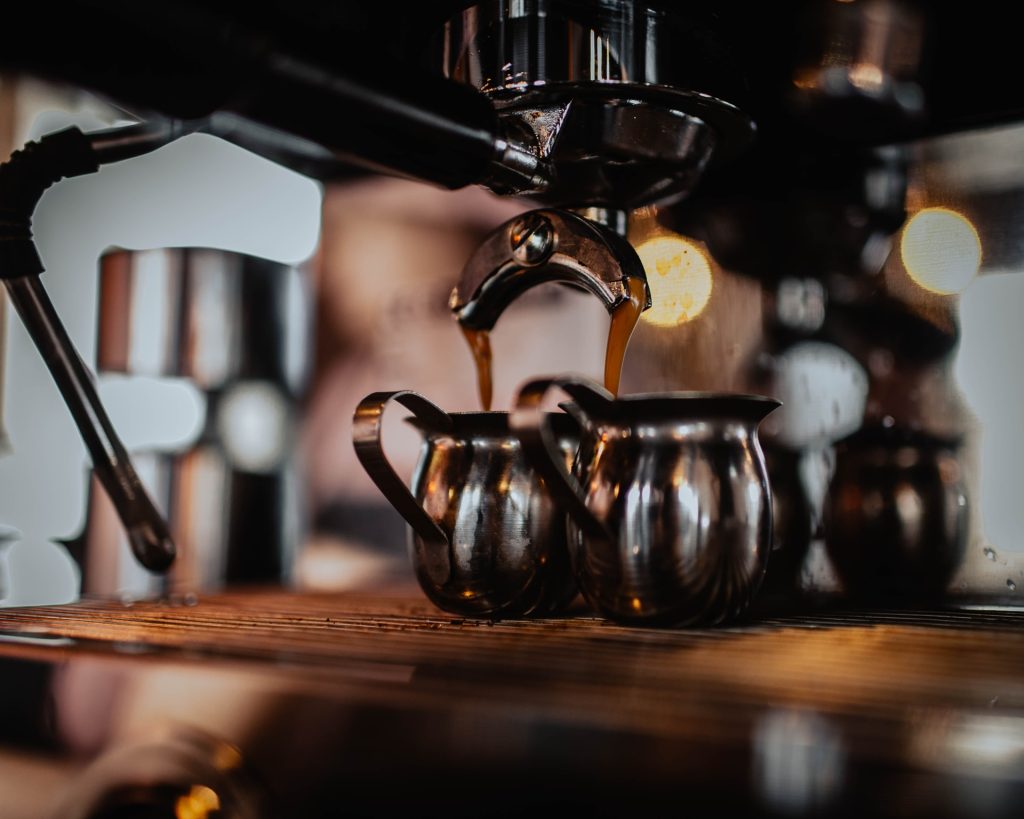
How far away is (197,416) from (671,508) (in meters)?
0.61

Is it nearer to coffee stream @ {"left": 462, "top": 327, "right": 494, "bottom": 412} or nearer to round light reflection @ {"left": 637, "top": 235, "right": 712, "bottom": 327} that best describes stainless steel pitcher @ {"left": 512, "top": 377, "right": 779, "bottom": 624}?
coffee stream @ {"left": 462, "top": 327, "right": 494, "bottom": 412}

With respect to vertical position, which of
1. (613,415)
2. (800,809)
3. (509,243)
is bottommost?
(800,809)

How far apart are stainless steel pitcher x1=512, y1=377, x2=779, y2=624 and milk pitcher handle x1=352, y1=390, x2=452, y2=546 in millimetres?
98

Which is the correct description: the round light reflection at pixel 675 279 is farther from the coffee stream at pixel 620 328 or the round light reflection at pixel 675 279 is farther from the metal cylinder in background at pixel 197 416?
the metal cylinder in background at pixel 197 416

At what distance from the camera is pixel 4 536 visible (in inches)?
41.7

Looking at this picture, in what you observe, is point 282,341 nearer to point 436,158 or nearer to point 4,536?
point 4,536

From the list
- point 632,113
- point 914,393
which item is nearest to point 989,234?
point 914,393

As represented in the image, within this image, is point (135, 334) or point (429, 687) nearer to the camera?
point (429, 687)

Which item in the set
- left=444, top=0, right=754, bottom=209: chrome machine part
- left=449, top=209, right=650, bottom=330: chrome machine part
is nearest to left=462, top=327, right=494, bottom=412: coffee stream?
left=449, top=209, right=650, bottom=330: chrome machine part

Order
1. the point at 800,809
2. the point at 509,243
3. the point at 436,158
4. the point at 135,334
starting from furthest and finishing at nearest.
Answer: the point at 135,334, the point at 509,243, the point at 436,158, the point at 800,809

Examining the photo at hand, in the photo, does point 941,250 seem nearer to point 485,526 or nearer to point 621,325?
point 621,325

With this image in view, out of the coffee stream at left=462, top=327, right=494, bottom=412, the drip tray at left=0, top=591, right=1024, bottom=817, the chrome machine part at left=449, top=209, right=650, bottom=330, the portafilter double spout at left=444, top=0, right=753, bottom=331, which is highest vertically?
the portafilter double spout at left=444, top=0, right=753, bottom=331

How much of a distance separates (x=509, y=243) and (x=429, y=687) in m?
0.38

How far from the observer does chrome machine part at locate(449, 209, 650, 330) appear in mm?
659
